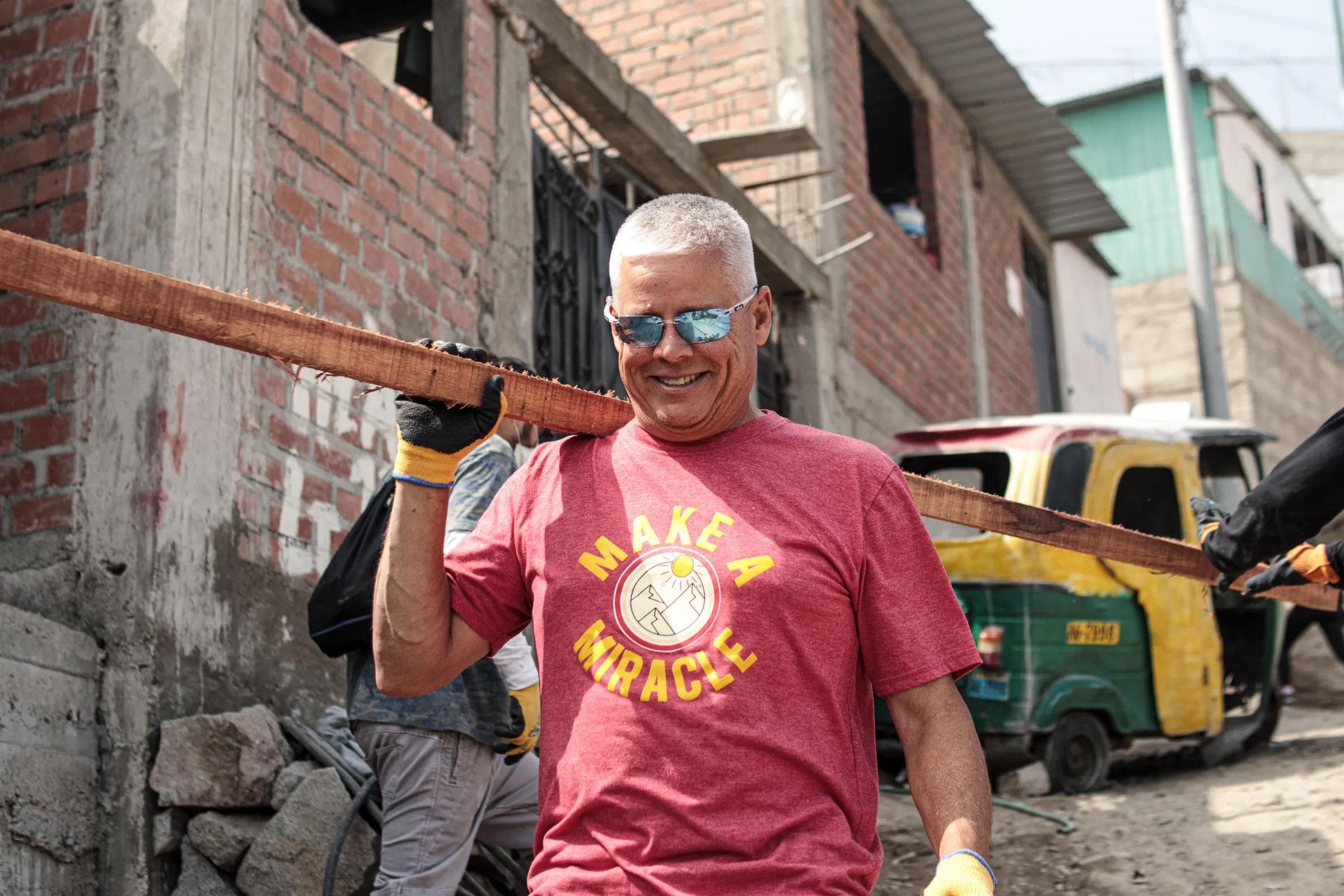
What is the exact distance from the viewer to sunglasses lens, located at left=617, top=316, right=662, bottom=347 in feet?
7.47

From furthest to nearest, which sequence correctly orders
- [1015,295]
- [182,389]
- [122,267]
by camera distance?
1. [1015,295]
2. [182,389]
3. [122,267]

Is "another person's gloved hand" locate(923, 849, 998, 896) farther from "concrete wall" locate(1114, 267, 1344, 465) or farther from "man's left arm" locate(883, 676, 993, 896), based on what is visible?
"concrete wall" locate(1114, 267, 1344, 465)

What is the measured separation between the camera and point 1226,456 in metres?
8.66

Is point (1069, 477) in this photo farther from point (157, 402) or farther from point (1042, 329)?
point (1042, 329)

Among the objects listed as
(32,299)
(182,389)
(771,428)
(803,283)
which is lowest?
(771,428)

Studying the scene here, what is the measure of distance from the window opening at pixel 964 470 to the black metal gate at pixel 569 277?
181cm

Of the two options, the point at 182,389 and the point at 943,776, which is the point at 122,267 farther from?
the point at 182,389

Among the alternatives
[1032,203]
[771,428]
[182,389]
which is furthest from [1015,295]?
[771,428]

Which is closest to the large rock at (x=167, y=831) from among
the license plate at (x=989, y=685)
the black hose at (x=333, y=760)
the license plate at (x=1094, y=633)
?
the black hose at (x=333, y=760)

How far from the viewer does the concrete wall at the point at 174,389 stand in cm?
419

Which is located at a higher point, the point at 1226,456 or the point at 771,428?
the point at 1226,456

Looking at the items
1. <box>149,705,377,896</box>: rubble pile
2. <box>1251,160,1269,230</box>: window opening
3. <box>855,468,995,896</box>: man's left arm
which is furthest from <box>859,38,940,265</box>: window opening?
<box>1251,160,1269,230</box>: window opening

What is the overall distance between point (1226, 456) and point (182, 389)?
21.4 ft

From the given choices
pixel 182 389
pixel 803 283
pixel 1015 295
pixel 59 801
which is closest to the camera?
pixel 59 801
